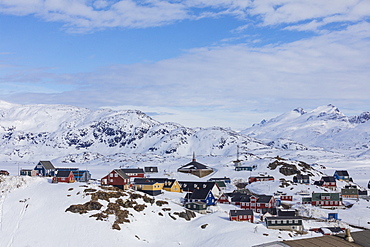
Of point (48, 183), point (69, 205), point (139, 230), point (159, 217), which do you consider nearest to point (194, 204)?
point (159, 217)

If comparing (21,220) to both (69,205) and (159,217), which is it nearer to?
(69,205)

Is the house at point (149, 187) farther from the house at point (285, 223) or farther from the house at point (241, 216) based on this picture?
the house at point (285, 223)

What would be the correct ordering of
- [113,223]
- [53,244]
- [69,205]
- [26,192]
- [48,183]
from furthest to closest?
1. [48,183]
2. [26,192]
3. [69,205]
4. [113,223]
5. [53,244]

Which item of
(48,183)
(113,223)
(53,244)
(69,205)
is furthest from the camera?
(48,183)

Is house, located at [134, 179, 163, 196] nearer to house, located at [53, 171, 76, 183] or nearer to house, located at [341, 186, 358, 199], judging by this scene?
house, located at [53, 171, 76, 183]

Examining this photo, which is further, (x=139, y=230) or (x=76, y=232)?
(x=139, y=230)

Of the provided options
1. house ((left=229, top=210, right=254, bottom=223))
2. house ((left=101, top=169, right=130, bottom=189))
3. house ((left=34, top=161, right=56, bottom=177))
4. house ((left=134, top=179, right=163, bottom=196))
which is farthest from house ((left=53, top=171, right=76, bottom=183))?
house ((left=229, top=210, right=254, bottom=223))

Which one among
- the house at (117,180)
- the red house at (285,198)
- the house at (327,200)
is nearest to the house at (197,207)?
the house at (117,180)

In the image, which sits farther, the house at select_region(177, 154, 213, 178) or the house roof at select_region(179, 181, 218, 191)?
the house at select_region(177, 154, 213, 178)
